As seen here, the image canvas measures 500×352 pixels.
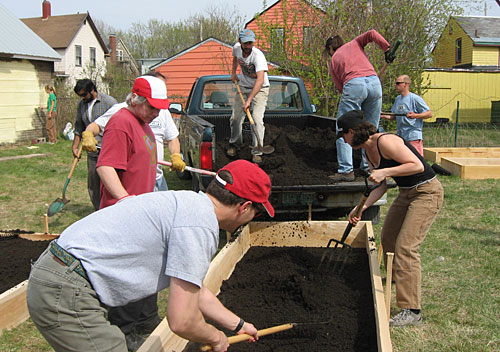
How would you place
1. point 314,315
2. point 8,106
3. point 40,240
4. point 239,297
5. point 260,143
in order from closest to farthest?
1. point 314,315
2. point 239,297
3. point 40,240
4. point 260,143
5. point 8,106

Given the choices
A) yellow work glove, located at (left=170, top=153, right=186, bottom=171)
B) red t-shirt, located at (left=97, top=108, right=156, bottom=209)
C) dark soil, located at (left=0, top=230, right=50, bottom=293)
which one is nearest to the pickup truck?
yellow work glove, located at (left=170, top=153, right=186, bottom=171)

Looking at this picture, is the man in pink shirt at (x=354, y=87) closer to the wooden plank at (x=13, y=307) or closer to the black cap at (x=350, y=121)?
the black cap at (x=350, y=121)

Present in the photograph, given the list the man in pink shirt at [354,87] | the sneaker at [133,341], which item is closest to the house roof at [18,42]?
the man in pink shirt at [354,87]

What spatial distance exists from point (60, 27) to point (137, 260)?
1650 inches

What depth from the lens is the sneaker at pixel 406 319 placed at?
3836 millimetres

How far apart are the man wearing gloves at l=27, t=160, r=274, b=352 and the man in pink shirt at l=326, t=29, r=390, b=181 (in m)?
3.80

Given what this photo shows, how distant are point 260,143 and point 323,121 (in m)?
1.15

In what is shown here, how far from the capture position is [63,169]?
12.1 metres

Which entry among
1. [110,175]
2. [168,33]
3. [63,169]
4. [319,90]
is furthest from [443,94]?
[168,33]

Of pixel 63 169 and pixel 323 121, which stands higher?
pixel 323 121

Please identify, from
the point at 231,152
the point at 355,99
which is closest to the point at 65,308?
the point at 355,99

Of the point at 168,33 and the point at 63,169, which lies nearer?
the point at 63,169

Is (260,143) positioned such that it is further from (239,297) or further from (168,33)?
(168,33)

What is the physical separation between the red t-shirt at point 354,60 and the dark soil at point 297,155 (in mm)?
1012
